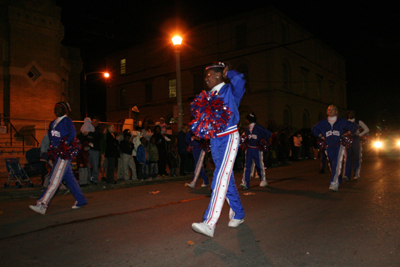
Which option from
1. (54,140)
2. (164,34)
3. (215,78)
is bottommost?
(54,140)

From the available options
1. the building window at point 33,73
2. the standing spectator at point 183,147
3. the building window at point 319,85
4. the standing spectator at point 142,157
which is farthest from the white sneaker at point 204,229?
the building window at point 319,85

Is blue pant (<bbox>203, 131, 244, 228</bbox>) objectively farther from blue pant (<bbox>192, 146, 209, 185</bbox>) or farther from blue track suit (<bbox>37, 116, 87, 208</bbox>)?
blue pant (<bbox>192, 146, 209, 185</bbox>)

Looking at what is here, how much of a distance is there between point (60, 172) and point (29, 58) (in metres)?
17.0

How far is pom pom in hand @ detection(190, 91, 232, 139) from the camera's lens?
411cm

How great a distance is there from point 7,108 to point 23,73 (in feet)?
7.66

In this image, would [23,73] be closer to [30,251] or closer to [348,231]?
[30,251]

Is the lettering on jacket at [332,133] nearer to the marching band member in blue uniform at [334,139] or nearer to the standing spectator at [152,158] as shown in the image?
the marching band member in blue uniform at [334,139]

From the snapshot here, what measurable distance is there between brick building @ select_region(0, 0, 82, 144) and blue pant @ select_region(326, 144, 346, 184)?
58.1 ft

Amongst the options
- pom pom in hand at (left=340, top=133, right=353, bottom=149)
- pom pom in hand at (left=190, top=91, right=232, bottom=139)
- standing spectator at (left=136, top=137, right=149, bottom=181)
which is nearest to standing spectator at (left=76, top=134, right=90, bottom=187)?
standing spectator at (left=136, top=137, right=149, bottom=181)

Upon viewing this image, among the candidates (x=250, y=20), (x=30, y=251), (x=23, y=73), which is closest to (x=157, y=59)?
(x=250, y=20)

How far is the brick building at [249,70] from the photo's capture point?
3153 centimetres

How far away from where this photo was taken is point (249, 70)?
32.6m

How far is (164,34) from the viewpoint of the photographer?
→ 3894 cm

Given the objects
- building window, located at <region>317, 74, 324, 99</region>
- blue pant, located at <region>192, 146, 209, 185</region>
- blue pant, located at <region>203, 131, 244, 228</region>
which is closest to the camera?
blue pant, located at <region>203, 131, 244, 228</region>
